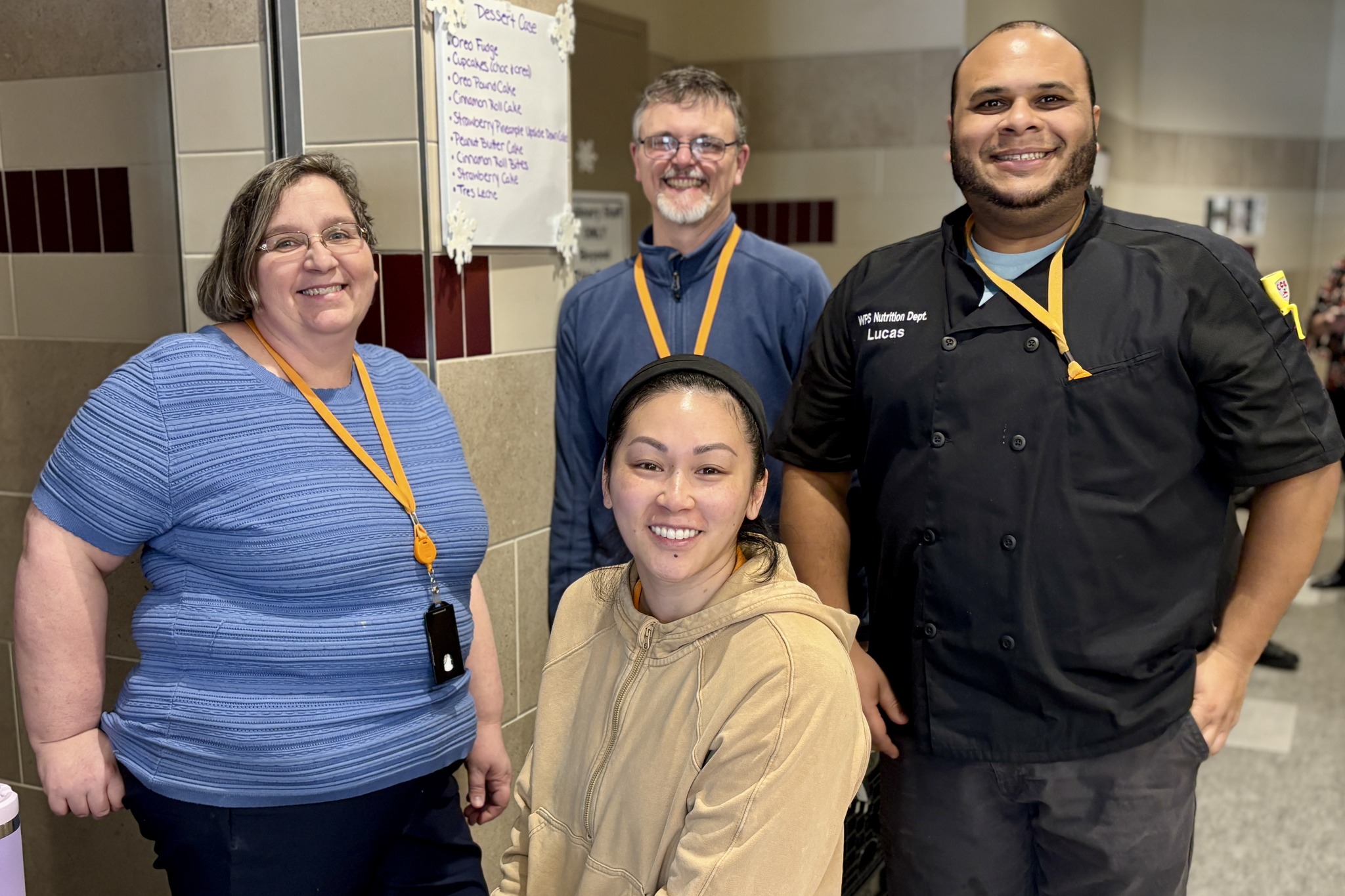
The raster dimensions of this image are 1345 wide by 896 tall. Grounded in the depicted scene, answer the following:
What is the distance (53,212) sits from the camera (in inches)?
82.4

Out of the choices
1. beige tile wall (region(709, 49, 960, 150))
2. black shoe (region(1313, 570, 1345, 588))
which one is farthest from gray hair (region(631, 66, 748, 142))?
black shoe (region(1313, 570, 1345, 588))

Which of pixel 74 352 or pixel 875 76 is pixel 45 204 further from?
pixel 875 76

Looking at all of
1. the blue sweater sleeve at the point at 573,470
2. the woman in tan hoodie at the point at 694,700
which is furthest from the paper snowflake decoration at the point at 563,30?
the woman in tan hoodie at the point at 694,700

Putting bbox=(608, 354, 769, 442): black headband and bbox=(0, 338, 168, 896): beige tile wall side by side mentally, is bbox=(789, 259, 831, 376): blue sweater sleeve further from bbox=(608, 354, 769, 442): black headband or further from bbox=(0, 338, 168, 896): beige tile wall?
bbox=(0, 338, 168, 896): beige tile wall

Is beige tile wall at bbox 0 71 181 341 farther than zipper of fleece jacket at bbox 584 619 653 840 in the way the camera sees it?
Yes

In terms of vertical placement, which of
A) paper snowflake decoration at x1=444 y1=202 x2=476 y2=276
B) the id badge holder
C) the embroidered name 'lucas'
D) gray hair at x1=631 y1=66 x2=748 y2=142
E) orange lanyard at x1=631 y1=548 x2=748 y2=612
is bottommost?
the id badge holder

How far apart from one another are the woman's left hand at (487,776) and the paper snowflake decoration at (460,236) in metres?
0.86

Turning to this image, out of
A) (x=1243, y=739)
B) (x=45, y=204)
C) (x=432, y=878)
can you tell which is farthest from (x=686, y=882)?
(x=1243, y=739)

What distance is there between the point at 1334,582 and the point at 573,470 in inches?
190

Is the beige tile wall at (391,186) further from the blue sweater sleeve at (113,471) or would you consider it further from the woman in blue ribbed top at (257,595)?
the blue sweater sleeve at (113,471)

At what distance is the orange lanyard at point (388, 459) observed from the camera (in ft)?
5.52

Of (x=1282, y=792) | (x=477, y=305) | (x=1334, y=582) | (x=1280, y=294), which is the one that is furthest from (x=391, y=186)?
(x=1334, y=582)

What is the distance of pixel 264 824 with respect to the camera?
160cm

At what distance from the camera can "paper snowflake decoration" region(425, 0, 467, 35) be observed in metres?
2.02
